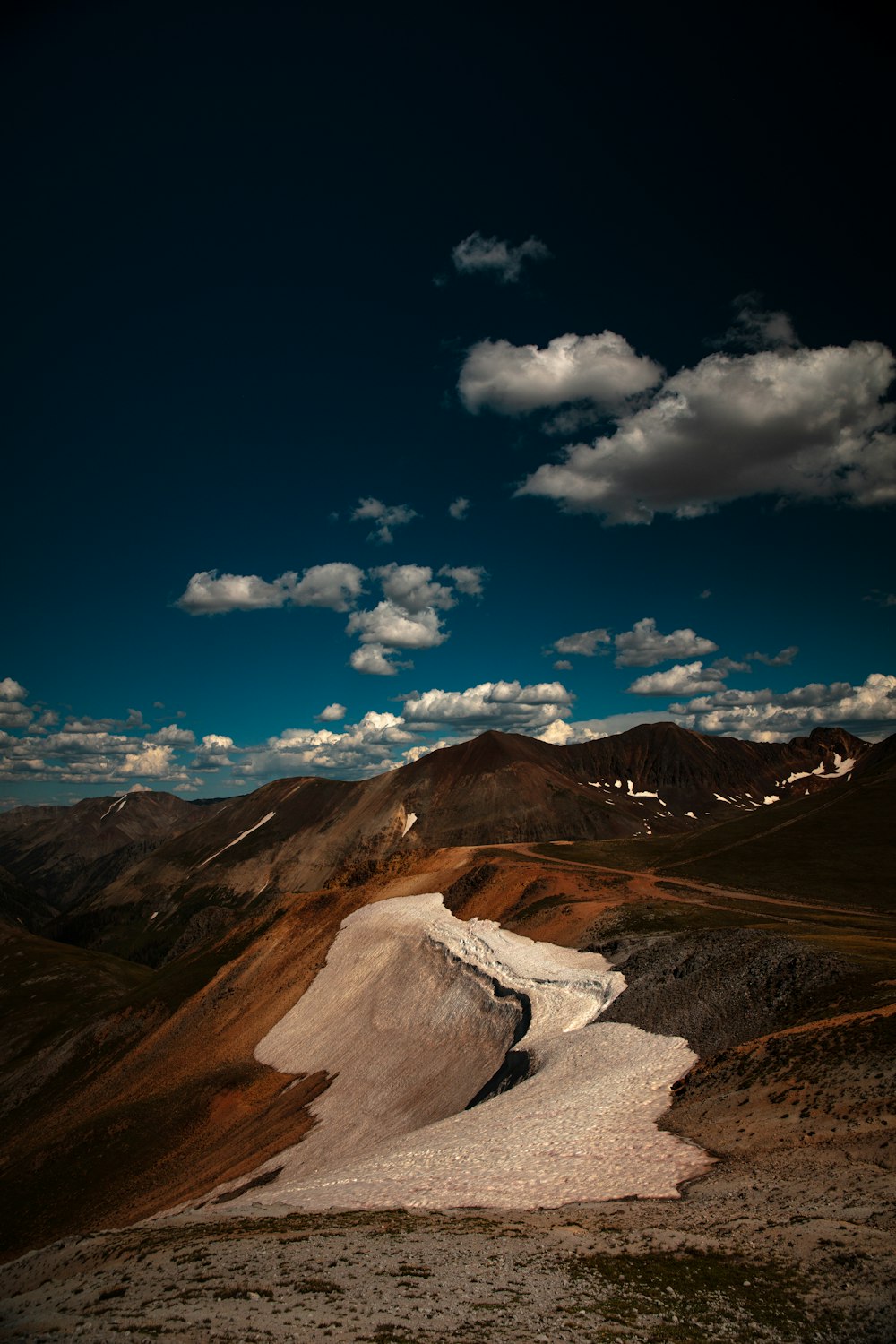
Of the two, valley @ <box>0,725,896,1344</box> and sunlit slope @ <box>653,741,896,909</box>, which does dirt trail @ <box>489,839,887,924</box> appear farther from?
sunlit slope @ <box>653,741,896,909</box>

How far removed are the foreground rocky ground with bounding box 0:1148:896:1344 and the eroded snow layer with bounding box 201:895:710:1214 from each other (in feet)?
12.2

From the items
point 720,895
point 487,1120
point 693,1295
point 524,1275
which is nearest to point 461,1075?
point 487,1120

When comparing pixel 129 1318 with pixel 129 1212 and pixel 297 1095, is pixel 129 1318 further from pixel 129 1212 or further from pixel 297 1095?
pixel 297 1095

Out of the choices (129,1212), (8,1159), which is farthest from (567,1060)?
(8,1159)

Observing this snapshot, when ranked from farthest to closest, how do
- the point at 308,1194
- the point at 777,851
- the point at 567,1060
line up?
the point at 777,851, the point at 567,1060, the point at 308,1194

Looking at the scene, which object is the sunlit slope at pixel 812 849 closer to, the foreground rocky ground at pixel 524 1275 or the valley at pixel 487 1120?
the valley at pixel 487 1120

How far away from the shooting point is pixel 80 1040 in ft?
298

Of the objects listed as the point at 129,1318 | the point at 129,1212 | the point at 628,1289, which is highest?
the point at 129,1318

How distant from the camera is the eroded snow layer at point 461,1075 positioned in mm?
23453

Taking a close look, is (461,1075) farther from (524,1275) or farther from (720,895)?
(720,895)

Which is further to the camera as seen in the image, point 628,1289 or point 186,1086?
point 186,1086

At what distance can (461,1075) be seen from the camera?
148 ft

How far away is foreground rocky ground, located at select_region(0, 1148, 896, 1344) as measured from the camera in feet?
41.1

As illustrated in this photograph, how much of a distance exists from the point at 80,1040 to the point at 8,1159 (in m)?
26.6
